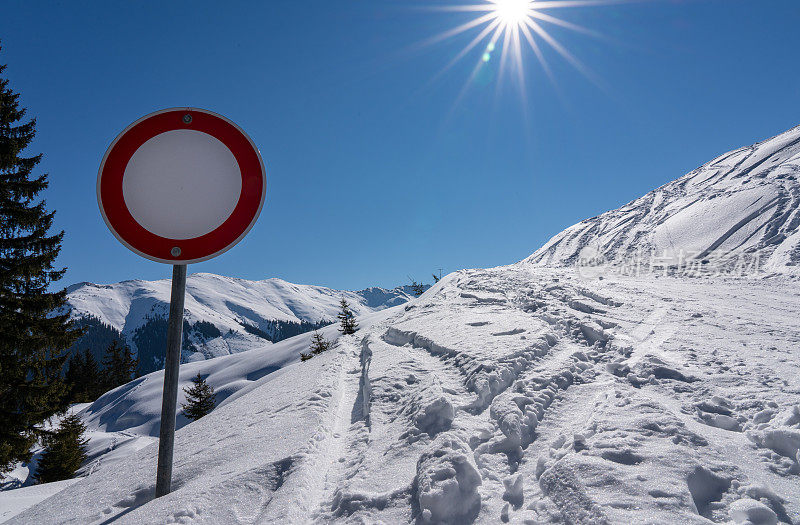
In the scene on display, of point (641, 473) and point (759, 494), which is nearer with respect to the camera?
point (759, 494)

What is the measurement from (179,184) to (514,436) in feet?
10.1

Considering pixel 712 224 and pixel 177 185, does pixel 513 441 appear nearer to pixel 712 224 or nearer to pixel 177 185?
pixel 177 185

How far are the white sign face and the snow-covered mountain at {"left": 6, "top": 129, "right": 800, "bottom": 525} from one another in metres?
1.93

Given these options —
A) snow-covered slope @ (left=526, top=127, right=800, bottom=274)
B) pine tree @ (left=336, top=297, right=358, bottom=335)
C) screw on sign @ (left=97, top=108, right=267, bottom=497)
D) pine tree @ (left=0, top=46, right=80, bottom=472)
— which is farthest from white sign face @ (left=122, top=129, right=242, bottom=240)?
pine tree @ (left=336, top=297, right=358, bottom=335)

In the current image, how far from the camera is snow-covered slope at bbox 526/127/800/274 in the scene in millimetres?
14845

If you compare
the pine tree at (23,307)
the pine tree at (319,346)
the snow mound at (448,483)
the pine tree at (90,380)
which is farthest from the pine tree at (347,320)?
the pine tree at (90,380)

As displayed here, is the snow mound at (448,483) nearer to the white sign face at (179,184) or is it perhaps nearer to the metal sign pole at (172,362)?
the metal sign pole at (172,362)

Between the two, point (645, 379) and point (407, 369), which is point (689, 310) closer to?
point (645, 379)

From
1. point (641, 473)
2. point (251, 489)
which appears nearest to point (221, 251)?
point (251, 489)

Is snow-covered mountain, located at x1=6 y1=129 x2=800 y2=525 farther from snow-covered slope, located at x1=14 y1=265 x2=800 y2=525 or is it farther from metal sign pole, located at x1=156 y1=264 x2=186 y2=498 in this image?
metal sign pole, located at x1=156 y1=264 x2=186 y2=498

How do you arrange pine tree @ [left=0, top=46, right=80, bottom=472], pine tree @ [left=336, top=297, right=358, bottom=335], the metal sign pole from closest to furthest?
1. the metal sign pole
2. pine tree @ [left=0, top=46, right=80, bottom=472]
3. pine tree @ [left=336, top=297, right=358, bottom=335]

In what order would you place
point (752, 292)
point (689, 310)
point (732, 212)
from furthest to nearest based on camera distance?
point (732, 212)
point (752, 292)
point (689, 310)

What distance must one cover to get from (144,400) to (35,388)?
142 ft

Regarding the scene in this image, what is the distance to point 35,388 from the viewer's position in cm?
943
